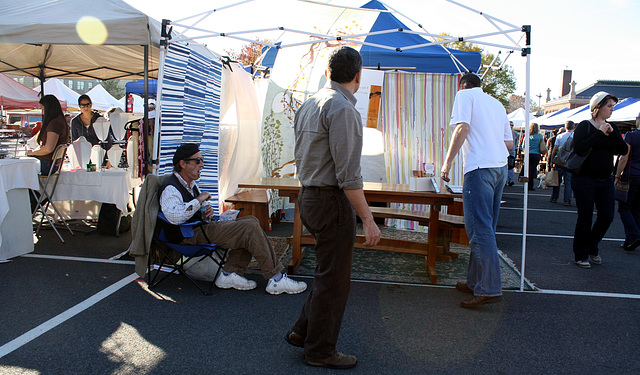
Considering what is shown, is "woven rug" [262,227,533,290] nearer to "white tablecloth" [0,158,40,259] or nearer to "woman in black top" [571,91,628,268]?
"woman in black top" [571,91,628,268]

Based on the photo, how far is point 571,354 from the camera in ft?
9.68

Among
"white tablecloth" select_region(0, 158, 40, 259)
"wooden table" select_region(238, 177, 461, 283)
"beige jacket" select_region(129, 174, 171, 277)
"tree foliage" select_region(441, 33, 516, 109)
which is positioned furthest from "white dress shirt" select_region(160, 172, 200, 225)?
"tree foliage" select_region(441, 33, 516, 109)

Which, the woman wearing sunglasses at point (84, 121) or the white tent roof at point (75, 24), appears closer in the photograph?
the white tent roof at point (75, 24)

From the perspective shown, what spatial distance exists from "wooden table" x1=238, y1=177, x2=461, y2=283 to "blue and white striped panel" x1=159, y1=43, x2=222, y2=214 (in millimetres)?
922

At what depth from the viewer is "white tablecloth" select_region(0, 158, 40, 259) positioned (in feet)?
14.6

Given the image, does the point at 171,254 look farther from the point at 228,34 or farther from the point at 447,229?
the point at 447,229

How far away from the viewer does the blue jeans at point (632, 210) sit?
5.58m

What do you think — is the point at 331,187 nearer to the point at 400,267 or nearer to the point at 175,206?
the point at 175,206

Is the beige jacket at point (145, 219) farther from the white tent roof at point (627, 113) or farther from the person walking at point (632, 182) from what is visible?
the white tent roof at point (627, 113)

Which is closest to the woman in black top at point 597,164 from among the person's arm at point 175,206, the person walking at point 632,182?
the person walking at point 632,182

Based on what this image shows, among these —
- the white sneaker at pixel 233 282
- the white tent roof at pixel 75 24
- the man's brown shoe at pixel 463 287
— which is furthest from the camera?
the white tent roof at pixel 75 24

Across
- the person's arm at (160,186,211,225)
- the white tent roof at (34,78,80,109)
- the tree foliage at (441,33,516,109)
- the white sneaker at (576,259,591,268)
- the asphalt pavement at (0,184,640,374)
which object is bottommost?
the asphalt pavement at (0,184,640,374)

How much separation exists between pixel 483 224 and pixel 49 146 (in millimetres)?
5011

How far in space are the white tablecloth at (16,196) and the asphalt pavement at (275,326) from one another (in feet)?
1.01
